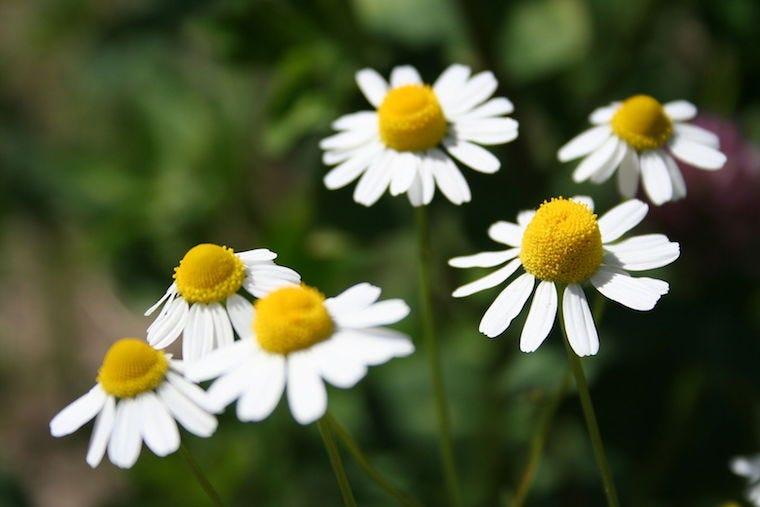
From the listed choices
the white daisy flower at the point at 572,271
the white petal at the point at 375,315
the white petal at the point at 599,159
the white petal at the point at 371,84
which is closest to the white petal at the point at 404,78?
the white petal at the point at 371,84

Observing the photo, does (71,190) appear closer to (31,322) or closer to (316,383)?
(31,322)

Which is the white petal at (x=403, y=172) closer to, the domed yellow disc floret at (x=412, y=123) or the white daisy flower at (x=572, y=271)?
the domed yellow disc floret at (x=412, y=123)

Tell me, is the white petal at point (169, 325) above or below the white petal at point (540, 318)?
above

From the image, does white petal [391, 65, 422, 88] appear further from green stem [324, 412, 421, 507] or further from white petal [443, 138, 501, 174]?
green stem [324, 412, 421, 507]

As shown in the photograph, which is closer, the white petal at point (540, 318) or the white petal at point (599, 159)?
the white petal at point (540, 318)

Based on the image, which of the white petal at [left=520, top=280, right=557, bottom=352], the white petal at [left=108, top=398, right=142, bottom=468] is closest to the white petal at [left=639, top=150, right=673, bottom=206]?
the white petal at [left=520, top=280, right=557, bottom=352]

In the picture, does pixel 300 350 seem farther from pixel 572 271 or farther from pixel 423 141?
pixel 423 141
